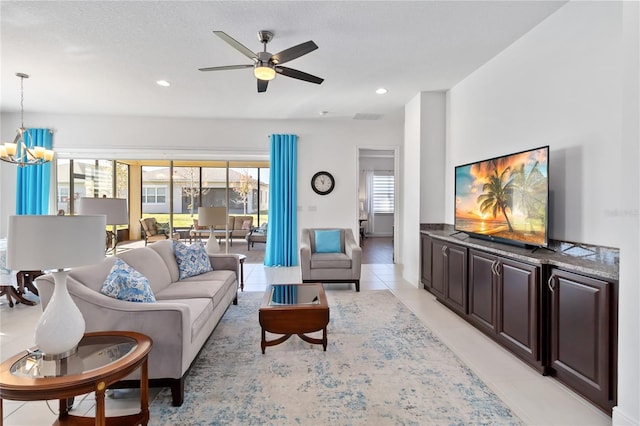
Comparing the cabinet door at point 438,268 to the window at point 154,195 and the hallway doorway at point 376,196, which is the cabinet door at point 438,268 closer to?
the window at point 154,195

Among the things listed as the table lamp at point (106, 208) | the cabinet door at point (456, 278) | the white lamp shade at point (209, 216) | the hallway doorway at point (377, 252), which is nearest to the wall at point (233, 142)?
the hallway doorway at point (377, 252)

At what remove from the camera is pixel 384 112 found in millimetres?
5770

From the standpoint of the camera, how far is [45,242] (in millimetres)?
1390

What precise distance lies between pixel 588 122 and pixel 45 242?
11.8ft

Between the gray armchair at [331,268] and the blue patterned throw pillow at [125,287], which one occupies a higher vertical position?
the blue patterned throw pillow at [125,287]

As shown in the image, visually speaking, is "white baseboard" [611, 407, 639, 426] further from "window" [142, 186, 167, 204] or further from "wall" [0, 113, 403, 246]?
"window" [142, 186, 167, 204]

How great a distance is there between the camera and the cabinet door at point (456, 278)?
3.31 meters

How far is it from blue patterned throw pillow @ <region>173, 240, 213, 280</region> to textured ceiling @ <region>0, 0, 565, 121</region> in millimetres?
2232

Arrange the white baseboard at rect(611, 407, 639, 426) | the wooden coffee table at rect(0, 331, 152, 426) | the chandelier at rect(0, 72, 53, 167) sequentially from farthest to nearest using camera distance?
the chandelier at rect(0, 72, 53, 167) < the white baseboard at rect(611, 407, 639, 426) < the wooden coffee table at rect(0, 331, 152, 426)

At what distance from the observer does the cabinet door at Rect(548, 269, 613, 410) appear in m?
1.83

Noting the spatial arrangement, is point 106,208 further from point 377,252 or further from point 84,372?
point 377,252

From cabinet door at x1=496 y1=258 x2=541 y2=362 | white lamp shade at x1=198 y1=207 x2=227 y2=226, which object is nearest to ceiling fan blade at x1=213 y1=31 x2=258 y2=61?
white lamp shade at x1=198 y1=207 x2=227 y2=226

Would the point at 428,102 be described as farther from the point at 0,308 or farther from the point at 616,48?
the point at 0,308

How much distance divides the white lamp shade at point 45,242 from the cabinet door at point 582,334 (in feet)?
9.35
